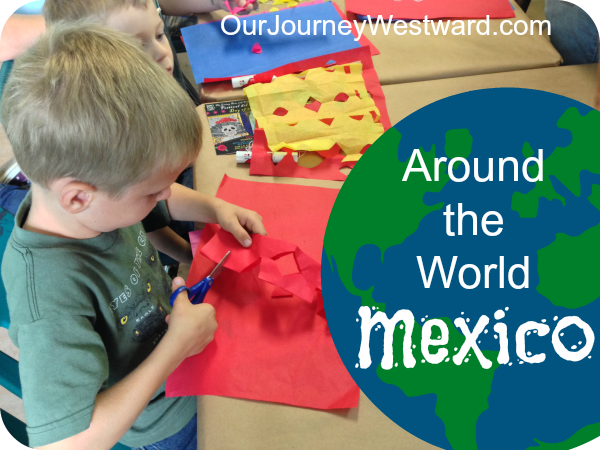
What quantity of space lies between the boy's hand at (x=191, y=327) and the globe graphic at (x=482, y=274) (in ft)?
0.59

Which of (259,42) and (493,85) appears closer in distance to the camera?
(493,85)

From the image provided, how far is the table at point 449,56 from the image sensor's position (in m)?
1.03

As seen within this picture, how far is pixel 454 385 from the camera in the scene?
1.67ft

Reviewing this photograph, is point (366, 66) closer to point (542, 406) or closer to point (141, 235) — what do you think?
point (141, 235)

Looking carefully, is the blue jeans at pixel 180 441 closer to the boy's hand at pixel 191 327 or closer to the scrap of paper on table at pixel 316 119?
the boy's hand at pixel 191 327

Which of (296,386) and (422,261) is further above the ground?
(422,261)

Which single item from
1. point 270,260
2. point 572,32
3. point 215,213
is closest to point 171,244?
point 215,213

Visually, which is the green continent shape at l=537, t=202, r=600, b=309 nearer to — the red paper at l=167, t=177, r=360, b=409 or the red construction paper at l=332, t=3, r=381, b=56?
the red paper at l=167, t=177, r=360, b=409

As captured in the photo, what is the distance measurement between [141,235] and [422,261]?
48cm

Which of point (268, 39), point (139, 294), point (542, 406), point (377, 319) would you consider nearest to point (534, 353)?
point (542, 406)

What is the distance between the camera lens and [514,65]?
3.36 ft

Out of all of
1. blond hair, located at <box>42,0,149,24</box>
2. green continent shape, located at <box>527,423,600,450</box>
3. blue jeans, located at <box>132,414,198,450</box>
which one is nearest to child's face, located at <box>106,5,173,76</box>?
blond hair, located at <box>42,0,149,24</box>

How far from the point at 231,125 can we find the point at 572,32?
2.76 feet

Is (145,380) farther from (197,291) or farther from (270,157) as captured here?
(270,157)
